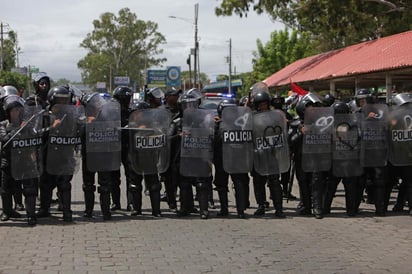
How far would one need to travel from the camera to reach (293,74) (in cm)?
2536

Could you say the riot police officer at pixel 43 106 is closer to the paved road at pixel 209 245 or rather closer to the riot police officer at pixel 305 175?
the paved road at pixel 209 245

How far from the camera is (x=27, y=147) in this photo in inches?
320

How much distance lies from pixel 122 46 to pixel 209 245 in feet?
250

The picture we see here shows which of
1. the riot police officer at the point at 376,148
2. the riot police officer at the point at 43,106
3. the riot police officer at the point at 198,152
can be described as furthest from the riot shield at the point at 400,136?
the riot police officer at the point at 43,106

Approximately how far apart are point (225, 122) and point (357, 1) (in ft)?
44.5

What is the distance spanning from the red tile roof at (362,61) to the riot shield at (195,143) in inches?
317

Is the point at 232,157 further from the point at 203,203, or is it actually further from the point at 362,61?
the point at 362,61

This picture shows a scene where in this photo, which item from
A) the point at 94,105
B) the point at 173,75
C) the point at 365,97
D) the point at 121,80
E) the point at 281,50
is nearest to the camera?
the point at 94,105

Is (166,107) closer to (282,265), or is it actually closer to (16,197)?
(16,197)

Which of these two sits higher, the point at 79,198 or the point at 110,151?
the point at 110,151

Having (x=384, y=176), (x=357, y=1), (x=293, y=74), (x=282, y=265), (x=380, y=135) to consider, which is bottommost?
(x=282, y=265)

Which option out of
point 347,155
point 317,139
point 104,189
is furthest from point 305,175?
point 104,189

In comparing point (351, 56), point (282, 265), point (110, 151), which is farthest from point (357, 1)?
point (282, 265)

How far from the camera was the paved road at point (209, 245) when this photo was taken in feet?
20.1
